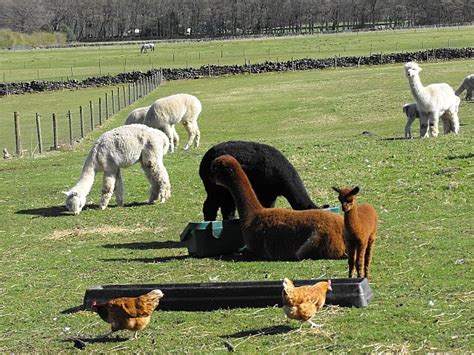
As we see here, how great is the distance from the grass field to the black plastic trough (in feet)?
0.36

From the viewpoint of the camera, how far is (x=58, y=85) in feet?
211

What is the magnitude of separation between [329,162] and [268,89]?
33007 mm

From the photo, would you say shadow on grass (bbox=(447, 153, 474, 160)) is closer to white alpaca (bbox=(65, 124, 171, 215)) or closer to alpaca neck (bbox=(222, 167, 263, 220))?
white alpaca (bbox=(65, 124, 171, 215))

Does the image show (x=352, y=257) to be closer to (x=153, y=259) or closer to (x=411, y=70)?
(x=153, y=259)

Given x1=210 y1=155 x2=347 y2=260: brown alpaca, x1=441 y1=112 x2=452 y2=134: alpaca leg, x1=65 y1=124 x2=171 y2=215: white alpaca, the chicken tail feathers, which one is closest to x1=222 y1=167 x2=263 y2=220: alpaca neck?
x1=210 y1=155 x2=347 y2=260: brown alpaca

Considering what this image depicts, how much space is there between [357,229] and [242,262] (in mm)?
2614

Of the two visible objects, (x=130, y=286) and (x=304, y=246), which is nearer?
(x=130, y=286)

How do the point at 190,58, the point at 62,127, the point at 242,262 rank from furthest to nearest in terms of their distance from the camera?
the point at 190,58 < the point at 62,127 < the point at 242,262

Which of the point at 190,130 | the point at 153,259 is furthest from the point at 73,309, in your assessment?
the point at 190,130

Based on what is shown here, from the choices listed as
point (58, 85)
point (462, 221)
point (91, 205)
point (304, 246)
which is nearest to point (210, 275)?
point (304, 246)

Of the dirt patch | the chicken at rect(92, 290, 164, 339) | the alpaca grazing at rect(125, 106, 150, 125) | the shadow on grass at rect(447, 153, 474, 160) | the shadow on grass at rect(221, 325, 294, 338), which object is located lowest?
the dirt patch

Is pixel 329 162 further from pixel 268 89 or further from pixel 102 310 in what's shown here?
pixel 268 89

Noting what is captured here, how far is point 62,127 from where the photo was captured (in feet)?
122

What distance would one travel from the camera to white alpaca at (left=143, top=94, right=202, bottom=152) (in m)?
24.1
